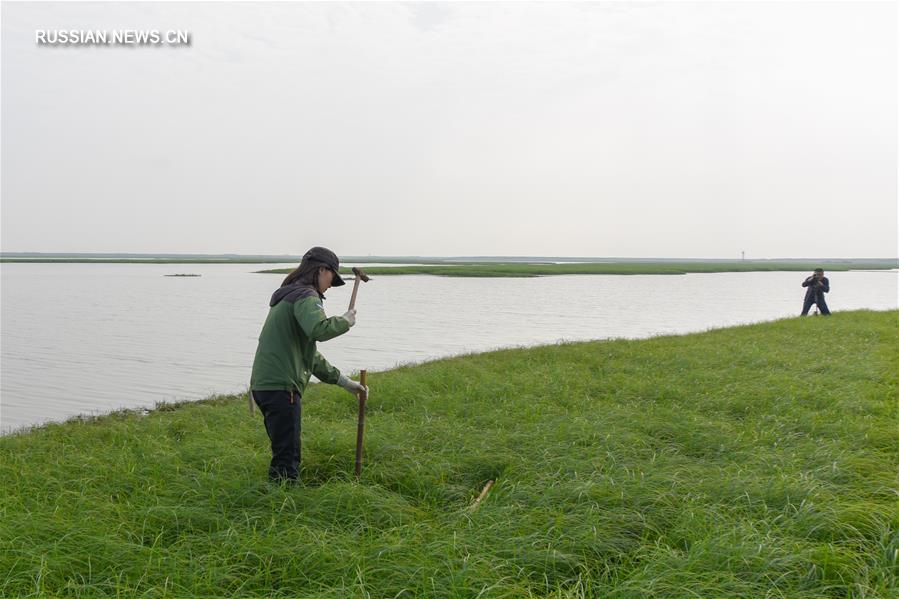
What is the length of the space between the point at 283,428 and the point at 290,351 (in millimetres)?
658

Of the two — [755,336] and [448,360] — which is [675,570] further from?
[755,336]

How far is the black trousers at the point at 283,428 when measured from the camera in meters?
4.95

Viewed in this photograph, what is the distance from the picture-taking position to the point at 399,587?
3.64m

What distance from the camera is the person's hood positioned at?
485 cm

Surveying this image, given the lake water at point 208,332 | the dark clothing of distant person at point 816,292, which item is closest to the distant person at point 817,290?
the dark clothing of distant person at point 816,292

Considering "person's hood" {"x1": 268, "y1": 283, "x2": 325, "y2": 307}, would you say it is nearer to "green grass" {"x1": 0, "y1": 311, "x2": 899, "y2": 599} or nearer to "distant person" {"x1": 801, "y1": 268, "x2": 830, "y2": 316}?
"green grass" {"x1": 0, "y1": 311, "x2": 899, "y2": 599}

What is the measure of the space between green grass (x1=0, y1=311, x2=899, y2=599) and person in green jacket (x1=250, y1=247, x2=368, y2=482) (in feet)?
1.42

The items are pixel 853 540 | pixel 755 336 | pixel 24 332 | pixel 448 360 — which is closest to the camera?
pixel 853 540

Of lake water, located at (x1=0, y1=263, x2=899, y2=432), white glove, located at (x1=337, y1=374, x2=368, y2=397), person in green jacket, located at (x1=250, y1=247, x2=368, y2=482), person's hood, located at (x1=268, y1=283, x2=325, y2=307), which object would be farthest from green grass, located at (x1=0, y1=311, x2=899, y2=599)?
lake water, located at (x1=0, y1=263, x2=899, y2=432)

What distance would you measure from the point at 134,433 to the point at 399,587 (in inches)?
226

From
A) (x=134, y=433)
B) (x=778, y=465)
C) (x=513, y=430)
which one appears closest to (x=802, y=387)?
(x=778, y=465)

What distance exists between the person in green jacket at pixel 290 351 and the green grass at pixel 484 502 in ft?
1.42

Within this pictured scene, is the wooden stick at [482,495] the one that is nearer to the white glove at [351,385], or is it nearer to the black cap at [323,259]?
the white glove at [351,385]

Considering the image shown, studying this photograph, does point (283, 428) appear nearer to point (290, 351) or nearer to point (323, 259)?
point (290, 351)
